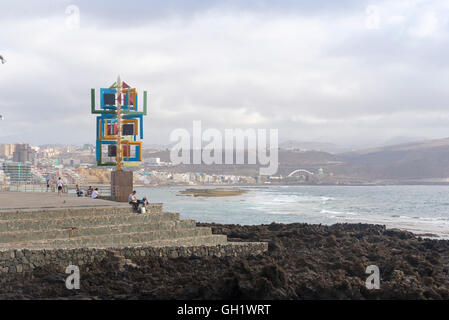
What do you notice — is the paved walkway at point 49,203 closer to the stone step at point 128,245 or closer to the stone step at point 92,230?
the stone step at point 92,230

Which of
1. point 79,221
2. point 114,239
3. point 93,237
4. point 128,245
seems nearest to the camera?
point 128,245

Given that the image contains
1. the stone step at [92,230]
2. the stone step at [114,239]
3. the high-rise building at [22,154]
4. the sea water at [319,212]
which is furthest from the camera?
the high-rise building at [22,154]

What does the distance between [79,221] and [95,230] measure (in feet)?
2.58

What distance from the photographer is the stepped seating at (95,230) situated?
42.4 feet

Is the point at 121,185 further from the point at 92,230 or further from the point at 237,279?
the point at 237,279

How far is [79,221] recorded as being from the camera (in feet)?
48.4

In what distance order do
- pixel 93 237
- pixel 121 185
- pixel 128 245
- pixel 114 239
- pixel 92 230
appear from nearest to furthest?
pixel 128 245 < pixel 93 237 < pixel 114 239 < pixel 92 230 < pixel 121 185

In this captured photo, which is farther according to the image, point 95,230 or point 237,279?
point 95,230

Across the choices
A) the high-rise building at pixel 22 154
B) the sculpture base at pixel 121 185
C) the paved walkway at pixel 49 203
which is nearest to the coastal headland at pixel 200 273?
the paved walkway at pixel 49 203

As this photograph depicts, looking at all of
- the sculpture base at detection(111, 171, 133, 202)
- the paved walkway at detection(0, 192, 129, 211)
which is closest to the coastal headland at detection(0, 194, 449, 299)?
the paved walkway at detection(0, 192, 129, 211)

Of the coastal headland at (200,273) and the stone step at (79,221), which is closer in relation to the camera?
the coastal headland at (200,273)

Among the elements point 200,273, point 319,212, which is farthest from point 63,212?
point 319,212
